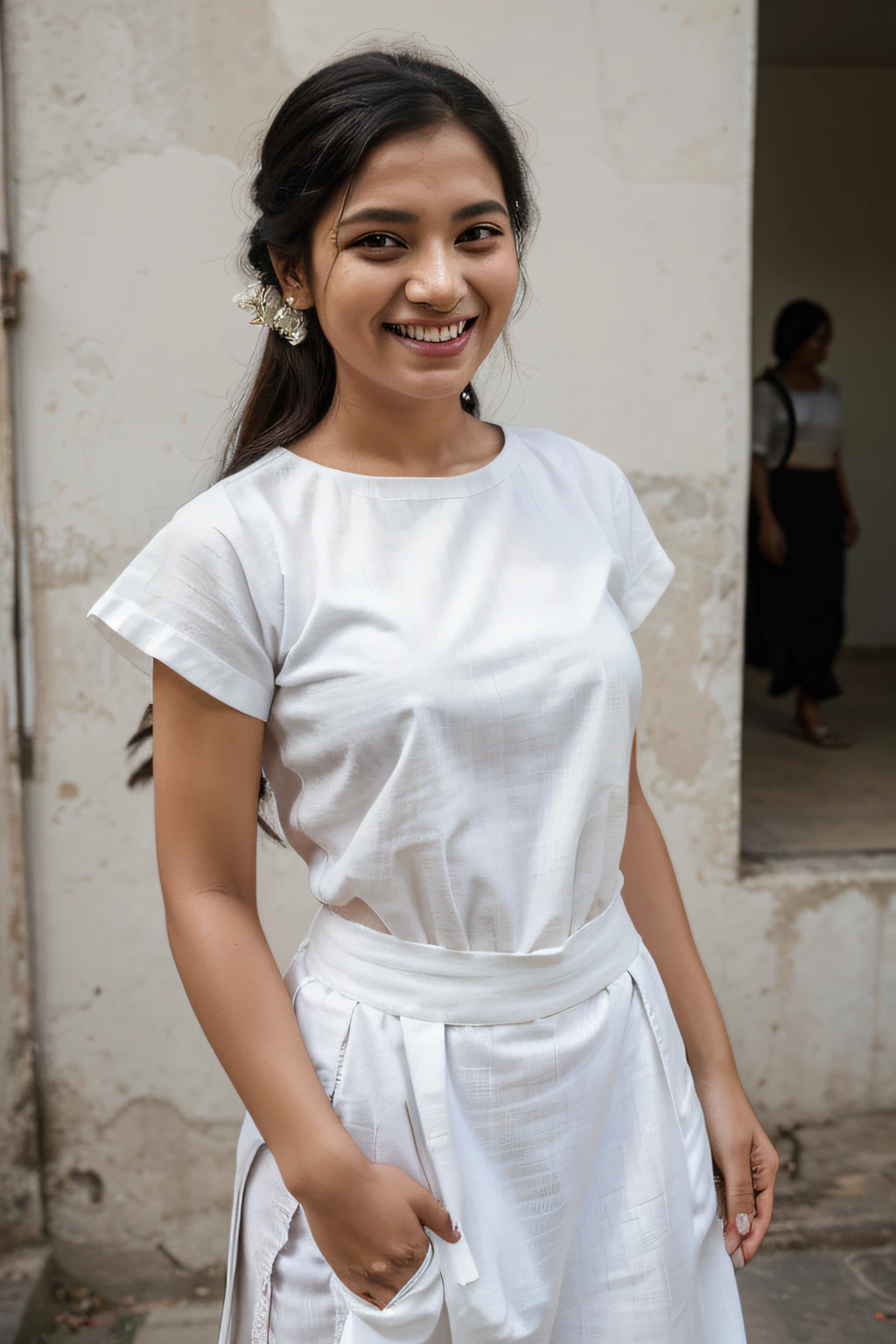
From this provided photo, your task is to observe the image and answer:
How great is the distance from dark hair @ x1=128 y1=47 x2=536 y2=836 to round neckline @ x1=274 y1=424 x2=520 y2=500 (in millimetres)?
74

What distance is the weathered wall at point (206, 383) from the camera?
2.46 metres

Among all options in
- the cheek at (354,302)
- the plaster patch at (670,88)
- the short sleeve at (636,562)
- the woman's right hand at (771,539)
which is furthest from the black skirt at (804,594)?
the cheek at (354,302)

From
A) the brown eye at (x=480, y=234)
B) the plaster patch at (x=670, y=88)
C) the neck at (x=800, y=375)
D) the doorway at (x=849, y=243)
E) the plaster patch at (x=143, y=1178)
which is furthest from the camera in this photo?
the doorway at (x=849, y=243)

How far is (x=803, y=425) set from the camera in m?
5.01

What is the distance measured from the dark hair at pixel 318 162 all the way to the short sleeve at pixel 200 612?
0.58 feet

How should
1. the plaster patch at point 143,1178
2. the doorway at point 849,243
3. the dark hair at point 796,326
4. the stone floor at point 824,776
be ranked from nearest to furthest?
the plaster patch at point 143,1178, the stone floor at point 824,776, the dark hair at point 796,326, the doorway at point 849,243

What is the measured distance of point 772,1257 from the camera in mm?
2916

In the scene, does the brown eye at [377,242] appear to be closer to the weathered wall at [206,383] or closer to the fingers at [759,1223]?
the fingers at [759,1223]

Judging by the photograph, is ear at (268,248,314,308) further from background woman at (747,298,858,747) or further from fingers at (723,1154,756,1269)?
background woman at (747,298,858,747)

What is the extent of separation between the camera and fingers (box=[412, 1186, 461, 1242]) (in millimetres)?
1091

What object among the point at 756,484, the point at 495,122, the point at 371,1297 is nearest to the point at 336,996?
the point at 371,1297

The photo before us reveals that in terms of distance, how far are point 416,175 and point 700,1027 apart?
0.95 metres

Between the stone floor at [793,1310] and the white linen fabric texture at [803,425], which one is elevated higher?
the white linen fabric texture at [803,425]

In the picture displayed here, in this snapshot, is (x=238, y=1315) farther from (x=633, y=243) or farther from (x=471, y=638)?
(x=633, y=243)
